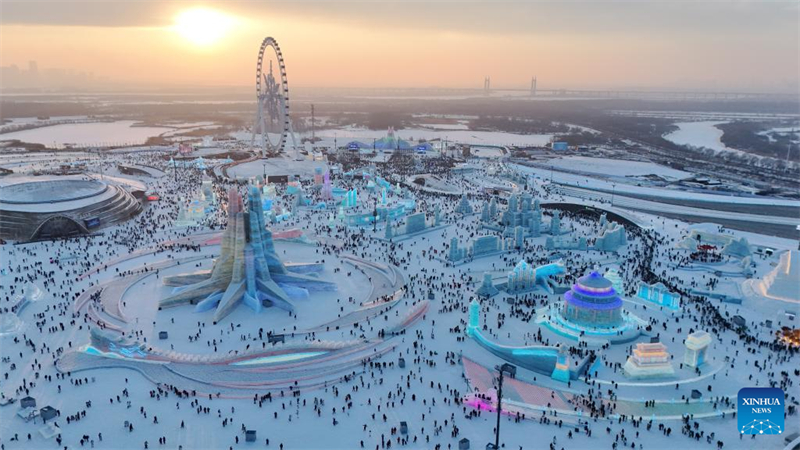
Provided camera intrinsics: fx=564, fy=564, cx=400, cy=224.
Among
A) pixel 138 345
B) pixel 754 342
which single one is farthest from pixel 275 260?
pixel 754 342

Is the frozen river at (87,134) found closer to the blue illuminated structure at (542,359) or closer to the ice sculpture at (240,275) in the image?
the ice sculpture at (240,275)

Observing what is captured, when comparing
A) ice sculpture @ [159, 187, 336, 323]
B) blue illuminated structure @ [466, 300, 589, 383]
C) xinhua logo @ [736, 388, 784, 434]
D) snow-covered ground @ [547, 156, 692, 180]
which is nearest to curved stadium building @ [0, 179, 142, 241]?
ice sculpture @ [159, 187, 336, 323]

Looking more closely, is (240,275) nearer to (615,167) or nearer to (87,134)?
(615,167)

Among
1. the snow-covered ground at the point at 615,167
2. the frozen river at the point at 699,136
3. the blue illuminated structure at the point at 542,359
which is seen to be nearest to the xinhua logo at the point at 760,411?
the blue illuminated structure at the point at 542,359

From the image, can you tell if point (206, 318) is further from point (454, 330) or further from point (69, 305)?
point (454, 330)

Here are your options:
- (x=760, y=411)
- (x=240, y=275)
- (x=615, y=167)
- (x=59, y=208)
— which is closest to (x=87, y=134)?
(x=59, y=208)

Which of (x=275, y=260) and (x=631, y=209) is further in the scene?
(x=631, y=209)
